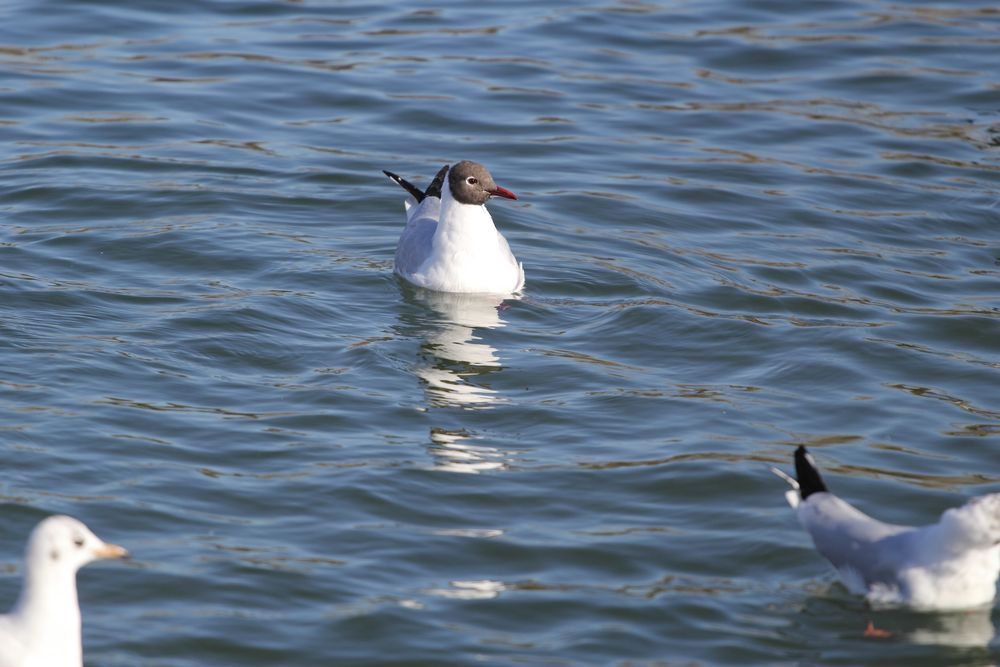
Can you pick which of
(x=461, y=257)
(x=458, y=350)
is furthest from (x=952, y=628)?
(x=461, y=257)

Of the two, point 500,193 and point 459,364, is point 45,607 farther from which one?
point 500,193

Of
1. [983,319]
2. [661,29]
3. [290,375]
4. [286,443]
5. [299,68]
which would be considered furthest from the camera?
[661,29]

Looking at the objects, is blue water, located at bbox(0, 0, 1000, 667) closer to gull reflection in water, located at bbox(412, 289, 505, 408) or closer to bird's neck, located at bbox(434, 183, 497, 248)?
gull reflection in water, located at bbox(412, 289, 505, 408)

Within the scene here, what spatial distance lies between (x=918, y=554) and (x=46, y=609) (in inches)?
149

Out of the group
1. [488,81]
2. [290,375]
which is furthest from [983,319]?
[488,81]

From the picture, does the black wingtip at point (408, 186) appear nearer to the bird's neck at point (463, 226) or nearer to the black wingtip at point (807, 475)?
the bird's neck at point (463, 226)

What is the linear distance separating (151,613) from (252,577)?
51 centimetres

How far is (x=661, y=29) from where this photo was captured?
19.7 meters

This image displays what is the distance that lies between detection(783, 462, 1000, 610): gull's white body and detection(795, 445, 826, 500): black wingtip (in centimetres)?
16

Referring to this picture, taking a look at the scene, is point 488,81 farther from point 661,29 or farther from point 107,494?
point 107,494

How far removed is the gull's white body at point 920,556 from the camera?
7.09 meters

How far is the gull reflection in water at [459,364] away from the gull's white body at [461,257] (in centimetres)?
11

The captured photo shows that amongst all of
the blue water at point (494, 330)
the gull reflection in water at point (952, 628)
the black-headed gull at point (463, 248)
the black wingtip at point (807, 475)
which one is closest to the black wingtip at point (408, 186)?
the blue water at point (494, 330)

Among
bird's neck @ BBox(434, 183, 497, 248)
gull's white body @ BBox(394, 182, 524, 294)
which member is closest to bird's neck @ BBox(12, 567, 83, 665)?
gull's white body @ BBox(394, 182, 524, 294)
